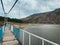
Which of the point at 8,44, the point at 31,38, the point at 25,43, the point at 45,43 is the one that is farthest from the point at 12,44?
the point at 45,43

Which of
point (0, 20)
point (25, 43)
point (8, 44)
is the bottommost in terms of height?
point (0, 20)

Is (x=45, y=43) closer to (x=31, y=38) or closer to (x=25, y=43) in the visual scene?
(x=31, y=38)

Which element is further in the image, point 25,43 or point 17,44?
point 17,44

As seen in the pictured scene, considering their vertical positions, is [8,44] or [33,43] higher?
[33,43]

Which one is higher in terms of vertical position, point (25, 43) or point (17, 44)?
point (25, 43)

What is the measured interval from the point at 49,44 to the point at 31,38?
7.58 ft

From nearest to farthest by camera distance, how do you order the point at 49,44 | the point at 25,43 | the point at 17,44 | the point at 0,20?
the point at 49,44, the point at 25,43, the point at 17,44, the point at 0,20

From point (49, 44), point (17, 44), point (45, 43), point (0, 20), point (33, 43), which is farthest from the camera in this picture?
point (0, 20)

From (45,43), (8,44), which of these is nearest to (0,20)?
(8,44)

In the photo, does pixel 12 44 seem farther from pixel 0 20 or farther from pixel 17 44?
pixel 0 20

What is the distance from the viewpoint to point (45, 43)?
199 inches

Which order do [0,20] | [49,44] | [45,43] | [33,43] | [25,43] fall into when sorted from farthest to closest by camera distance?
1. [0,20]
2. [25,43]
3. [33,43]
4. [45,43]
5. [49,44]

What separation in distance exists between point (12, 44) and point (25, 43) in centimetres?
238

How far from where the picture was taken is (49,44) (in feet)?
15.5
